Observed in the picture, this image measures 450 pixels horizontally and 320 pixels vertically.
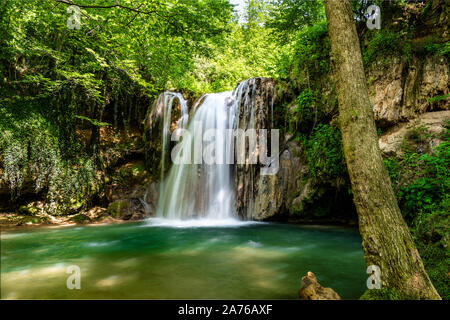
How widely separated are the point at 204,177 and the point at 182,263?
5.75 m

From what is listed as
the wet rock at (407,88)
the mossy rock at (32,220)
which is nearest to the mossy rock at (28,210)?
the mossy rock at (32,220)

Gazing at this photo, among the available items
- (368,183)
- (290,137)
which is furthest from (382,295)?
(290,137)

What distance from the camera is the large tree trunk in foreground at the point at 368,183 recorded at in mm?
2021

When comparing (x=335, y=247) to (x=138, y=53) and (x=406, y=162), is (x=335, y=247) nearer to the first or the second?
(x=406, y=162)

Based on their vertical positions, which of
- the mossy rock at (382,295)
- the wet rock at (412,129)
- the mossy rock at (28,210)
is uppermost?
the wet rock at (412,129)

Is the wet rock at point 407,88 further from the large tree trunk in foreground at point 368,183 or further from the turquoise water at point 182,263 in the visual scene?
the large tree trunk in foreground at point 368,183

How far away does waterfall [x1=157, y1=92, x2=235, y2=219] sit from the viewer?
30.2ft

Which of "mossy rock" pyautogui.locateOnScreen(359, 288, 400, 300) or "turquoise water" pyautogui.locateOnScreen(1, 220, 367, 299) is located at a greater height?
"mossy rock" pyautogui.locateOnScreen(359, 288, 400, 300)

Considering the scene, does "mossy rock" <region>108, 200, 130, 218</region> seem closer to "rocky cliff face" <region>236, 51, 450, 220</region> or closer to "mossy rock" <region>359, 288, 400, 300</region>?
"rocky cliff face" <region>236, 51, 450, 220</region>

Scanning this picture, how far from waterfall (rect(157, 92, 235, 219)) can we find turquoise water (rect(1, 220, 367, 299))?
7.85ft

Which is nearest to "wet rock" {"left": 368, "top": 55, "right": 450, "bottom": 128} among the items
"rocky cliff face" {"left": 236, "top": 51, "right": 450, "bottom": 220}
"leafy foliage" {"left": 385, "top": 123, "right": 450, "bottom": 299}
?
"rocky cliff face" {"left": 236, "top": 51, "right": 450, "bottom": 220}

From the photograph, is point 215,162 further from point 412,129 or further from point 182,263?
point 412,129

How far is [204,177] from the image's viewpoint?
9711mm

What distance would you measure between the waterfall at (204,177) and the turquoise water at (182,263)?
2.39m
